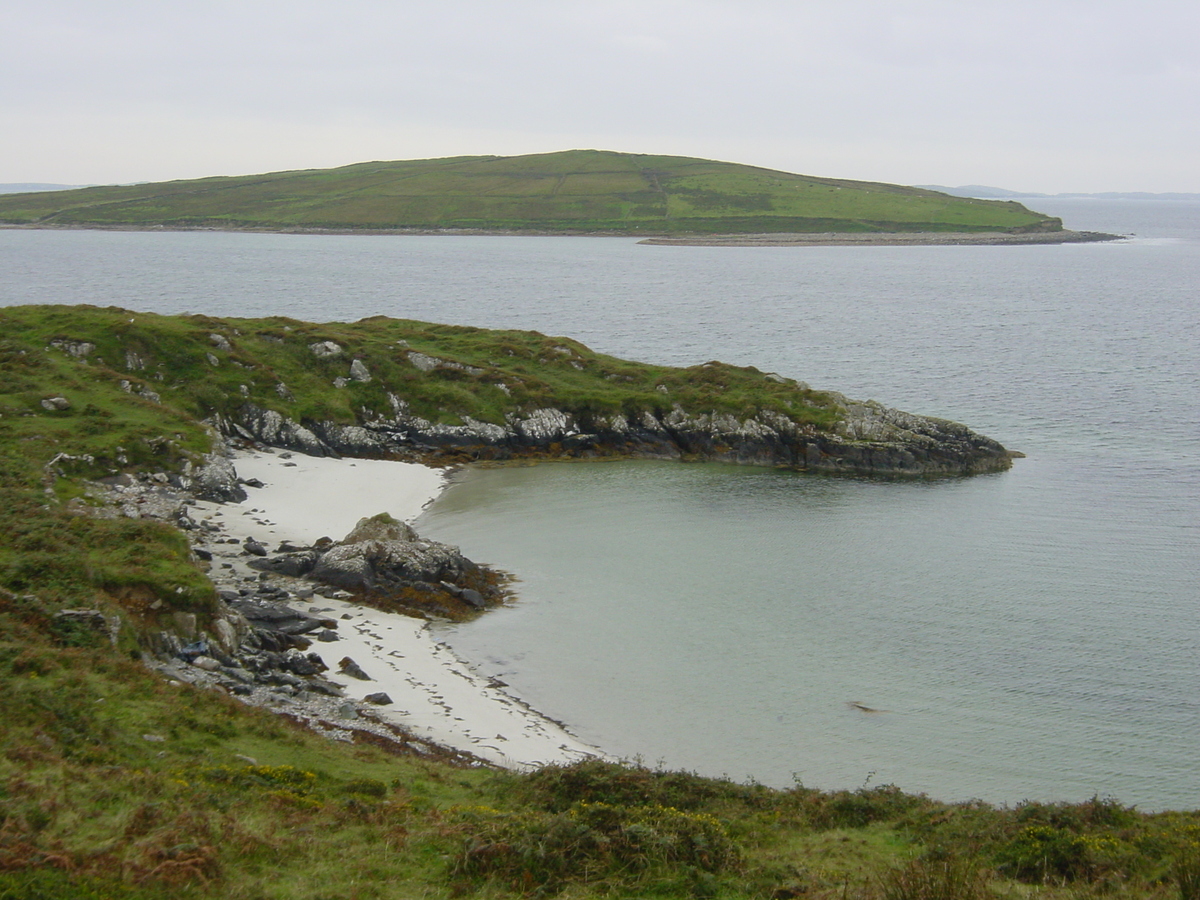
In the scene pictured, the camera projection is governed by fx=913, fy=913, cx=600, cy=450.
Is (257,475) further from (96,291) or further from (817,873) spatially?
(96,291)

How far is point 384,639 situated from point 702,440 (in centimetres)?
3474

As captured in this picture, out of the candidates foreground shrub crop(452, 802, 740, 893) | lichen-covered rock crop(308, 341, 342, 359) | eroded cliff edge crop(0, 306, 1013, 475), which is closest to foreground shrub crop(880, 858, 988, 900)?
foreground shrub crop(452, 802, 740, 893)

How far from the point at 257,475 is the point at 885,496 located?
124 feet

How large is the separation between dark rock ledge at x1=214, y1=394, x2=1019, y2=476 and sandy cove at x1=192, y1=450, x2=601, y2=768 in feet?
20.4

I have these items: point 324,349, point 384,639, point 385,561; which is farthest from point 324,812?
point 324,349

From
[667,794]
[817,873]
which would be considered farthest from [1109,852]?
[667,794]

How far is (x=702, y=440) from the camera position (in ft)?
212

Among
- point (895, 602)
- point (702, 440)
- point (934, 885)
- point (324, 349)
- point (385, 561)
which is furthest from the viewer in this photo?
point (324, 349)

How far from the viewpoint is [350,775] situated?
21.2 meters

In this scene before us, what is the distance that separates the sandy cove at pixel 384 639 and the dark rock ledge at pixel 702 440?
6.23 meters

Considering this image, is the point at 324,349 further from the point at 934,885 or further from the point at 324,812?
the point at 934,885

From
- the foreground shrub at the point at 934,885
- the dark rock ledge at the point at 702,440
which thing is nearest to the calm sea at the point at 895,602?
the dark rock ledge at the point at 702,440

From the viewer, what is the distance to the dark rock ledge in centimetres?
6178

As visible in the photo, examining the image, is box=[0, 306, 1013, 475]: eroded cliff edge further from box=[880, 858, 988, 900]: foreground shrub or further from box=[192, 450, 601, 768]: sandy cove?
box=[880, 858, 988, 900]: foreground shrub
